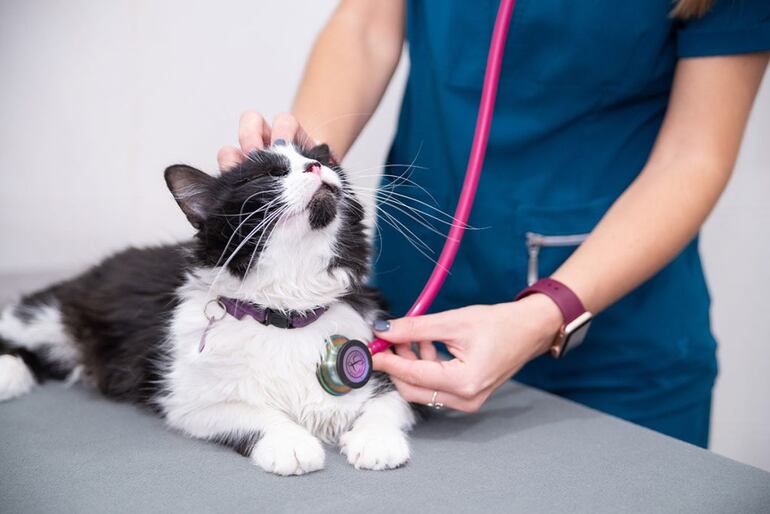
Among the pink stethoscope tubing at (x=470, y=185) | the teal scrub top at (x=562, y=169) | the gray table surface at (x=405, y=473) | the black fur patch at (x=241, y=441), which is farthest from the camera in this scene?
the teal scrub top at (x=562, y=169)

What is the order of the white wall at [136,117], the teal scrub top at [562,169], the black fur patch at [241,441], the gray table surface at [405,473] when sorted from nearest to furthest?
the gray table surface at [405,473] → the black fur patch at [241,441] → the teal scrub top at [562,169] → the white wall at [136,117]

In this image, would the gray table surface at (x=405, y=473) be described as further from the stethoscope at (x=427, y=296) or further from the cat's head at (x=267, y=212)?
the cat's head at (x=267, y=212)

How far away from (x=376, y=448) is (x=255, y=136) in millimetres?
601

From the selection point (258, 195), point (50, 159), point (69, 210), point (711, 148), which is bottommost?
point (69, 210)

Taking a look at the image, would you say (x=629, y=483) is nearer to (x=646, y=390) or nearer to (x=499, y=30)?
(x=646, y=390)

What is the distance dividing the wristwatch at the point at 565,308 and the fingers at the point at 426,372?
0.20m

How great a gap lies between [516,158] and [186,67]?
4.15 feet

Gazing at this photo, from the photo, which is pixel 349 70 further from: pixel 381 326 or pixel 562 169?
pixel 381 326

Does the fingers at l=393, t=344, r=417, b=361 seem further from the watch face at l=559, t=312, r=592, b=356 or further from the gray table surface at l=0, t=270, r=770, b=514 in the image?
the watch face at l=559, t=312, r=592, b=356

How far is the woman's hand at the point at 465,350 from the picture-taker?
1.09 m

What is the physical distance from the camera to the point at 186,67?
7.27ft

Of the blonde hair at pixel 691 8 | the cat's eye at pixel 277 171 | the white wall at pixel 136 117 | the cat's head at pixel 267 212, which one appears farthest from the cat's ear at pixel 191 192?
the white wall at pixel 136 117

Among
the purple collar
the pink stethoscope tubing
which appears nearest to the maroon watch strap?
the pink stethoscope tubing

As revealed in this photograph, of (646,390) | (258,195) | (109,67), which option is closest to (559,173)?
(646,390)
